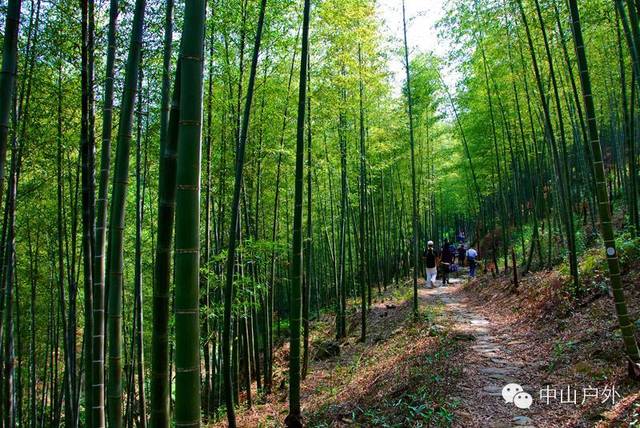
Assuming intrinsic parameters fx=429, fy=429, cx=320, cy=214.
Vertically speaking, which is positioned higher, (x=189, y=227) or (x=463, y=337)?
(x=189, y=227)

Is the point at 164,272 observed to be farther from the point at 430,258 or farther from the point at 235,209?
the point at 430,258

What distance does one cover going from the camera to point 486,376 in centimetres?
480

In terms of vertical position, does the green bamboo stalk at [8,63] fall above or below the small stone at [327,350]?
above

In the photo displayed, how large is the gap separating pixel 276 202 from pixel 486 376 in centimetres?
472

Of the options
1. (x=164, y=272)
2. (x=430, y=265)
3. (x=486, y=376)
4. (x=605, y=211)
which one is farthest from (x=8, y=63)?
(x=430, y=265)

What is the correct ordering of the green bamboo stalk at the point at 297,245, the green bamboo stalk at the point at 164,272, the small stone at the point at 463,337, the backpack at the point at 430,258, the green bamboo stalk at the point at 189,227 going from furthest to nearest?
1. the backpack at the point at 430,258
2. the small stone at the point at 463,337
3. the green bamboo stalk at the point at 297,245
4. the green bamboo stalk at the point at 164,272
5. the green bamboo stalk at the point at 189,227

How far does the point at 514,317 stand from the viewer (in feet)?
24.1

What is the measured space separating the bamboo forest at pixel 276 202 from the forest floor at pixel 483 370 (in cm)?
4

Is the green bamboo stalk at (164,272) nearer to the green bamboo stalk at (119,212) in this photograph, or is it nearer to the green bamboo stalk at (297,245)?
the green bamboo stalk at (119,212)

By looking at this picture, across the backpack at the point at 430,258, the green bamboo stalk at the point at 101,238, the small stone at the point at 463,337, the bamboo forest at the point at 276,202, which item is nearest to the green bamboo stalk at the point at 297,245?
the bamboo forest at the point at 276,202

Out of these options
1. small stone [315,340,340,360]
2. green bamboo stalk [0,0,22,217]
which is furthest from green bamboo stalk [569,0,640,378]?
small stone [315,340,340,360]

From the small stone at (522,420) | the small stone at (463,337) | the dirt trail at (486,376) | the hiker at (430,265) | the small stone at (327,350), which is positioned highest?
the hiker at (430,265)

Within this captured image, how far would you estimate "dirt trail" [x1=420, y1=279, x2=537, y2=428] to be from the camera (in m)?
3.90

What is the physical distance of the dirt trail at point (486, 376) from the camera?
3.90m
